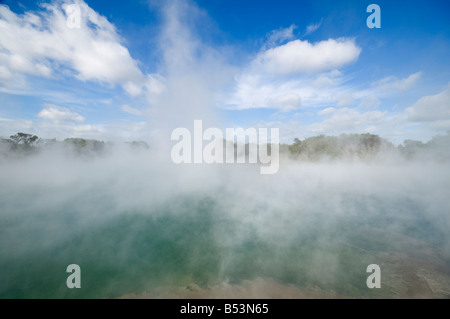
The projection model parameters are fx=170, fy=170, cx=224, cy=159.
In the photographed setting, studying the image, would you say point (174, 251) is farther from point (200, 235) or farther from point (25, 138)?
point (25, 138)

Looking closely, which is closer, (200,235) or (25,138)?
(200,235)

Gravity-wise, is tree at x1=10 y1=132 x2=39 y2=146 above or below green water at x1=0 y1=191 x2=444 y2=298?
above

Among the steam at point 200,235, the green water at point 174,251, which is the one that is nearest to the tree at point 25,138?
the steam at point 200,235

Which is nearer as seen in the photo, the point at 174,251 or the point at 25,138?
the point at 174,251

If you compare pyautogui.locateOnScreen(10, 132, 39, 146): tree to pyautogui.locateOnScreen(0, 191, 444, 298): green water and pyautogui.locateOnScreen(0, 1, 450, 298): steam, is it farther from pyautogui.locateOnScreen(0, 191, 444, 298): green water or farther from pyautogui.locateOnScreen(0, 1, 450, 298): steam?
pyautogui.locateOnScreen(0, 191, 444, 298): green water

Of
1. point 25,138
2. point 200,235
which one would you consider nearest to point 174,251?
point 200,235

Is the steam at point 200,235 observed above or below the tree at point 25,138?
below

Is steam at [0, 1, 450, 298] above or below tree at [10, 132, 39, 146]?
below

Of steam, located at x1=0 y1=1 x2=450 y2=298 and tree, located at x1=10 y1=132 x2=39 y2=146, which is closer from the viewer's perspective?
steam, located at x1=0 y1=1 x2=450 y2=298

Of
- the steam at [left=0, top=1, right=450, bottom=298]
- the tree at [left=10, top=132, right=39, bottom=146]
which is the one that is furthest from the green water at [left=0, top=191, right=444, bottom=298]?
the tree at [left=10, top=132, right=39, bottom=146]

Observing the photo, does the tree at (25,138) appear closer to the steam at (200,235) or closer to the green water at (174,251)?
the steam at (200,235)
